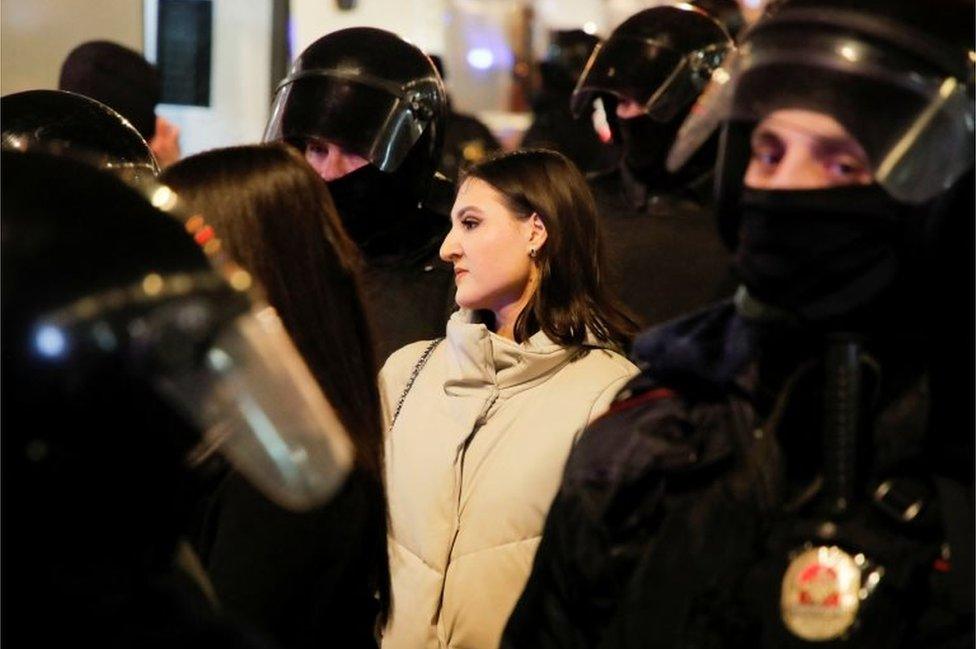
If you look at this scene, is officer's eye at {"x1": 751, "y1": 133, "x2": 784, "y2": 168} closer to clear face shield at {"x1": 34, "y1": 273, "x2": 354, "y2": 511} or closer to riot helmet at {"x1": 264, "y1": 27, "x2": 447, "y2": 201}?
clear face shield at {"x1": 34, "y1": 273, "x2": 354, "y2": 511}

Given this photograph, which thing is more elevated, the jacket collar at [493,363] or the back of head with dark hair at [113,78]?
the jacket collar at [493,363]

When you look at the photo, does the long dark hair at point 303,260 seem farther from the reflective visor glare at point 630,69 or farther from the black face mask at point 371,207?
the reflective visor glare at point 630,69

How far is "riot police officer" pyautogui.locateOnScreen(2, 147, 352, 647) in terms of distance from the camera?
1.32 metres

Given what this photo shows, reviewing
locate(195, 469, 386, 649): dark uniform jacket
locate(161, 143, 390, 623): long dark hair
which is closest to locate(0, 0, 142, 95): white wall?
locate(161, 143, 390, 623): long dark hair

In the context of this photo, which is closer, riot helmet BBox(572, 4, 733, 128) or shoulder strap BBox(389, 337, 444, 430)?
shoulder strap BBox(389, 337, 444, 430)

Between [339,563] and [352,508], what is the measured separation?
0.08m

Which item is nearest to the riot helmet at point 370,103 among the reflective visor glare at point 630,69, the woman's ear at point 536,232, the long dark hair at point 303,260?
the reflective visor glare at point 630,69

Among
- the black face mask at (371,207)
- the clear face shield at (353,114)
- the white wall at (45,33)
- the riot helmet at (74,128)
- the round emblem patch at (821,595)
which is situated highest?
the round emblem patch at (821,595)

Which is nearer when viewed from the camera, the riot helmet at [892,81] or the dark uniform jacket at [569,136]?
the riot helmet at [892,81]

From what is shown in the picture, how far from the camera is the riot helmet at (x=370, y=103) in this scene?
13.7 ft

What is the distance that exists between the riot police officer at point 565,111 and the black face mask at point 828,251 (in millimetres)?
3507

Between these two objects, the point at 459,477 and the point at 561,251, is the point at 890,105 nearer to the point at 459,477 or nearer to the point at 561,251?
the point at 459,477

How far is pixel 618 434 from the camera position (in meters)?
2.21

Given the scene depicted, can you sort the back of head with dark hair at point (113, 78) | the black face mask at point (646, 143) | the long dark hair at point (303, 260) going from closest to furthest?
the long dark hair at point (303, 260) → the black face mask at point (646, 143) → the back of head with dark hair at point (113, 78)
